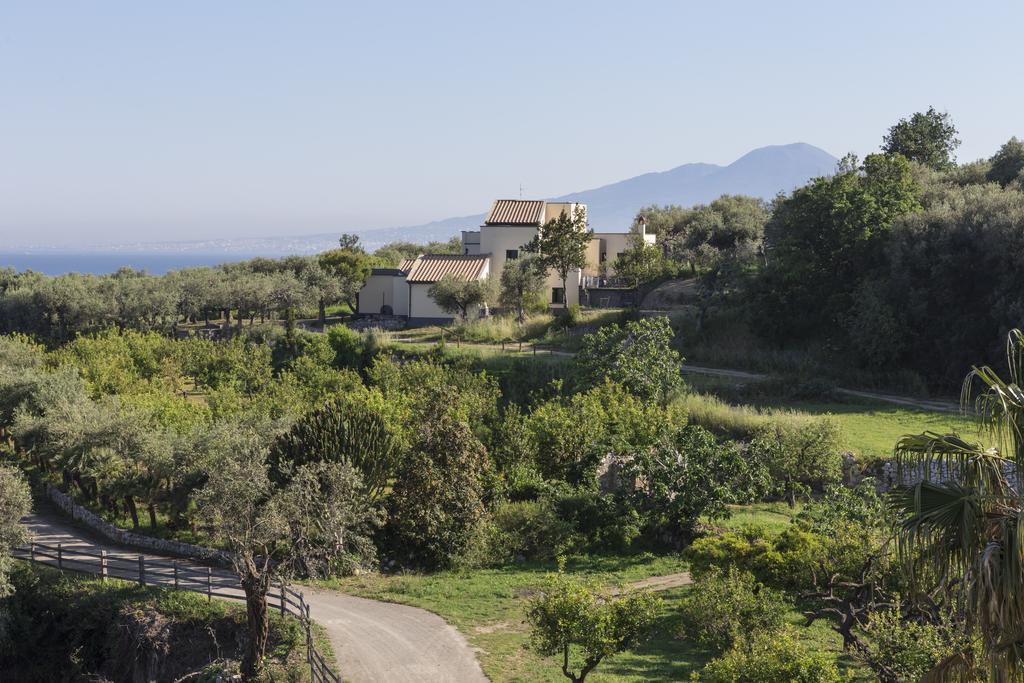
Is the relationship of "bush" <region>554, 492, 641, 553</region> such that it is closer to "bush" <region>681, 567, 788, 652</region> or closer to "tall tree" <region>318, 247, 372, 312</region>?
"bush" <region>681, 567, 788, 652</region>

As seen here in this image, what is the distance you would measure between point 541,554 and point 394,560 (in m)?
3.89

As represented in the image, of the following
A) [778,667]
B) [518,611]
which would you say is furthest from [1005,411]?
[518,611]

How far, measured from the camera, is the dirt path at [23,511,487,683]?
664 inches

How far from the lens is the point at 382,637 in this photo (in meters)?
18.5

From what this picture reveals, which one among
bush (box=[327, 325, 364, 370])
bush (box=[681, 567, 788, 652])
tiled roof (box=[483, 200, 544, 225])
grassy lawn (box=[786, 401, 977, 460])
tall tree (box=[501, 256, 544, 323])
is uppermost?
tiled roof (box=[483, 200, 544, 225])

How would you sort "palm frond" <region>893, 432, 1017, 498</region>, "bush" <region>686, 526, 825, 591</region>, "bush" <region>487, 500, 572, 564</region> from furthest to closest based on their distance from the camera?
"bush" <region>487, 500, 572, 564</region>
"bush" <region>686, 526, 825, 591</region>
"palm frond" <region>893, 432, 1017, 498</region>

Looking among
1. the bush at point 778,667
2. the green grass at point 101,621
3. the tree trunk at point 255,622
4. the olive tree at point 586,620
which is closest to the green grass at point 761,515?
the olive tree at point 586,620

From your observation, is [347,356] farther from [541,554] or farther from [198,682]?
[198,682]

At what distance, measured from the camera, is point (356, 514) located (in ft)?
73.1

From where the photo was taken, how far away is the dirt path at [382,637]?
55.3ft

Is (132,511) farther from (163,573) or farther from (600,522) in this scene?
(600,522)

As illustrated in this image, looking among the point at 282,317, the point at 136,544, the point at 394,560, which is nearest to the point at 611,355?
the point at 394,560

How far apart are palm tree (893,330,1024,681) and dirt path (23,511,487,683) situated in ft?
36.3

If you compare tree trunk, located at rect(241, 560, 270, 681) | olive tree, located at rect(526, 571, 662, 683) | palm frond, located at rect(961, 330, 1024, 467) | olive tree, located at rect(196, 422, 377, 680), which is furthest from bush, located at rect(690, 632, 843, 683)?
olive tree, located at rect(196, 422, 377, 680)
